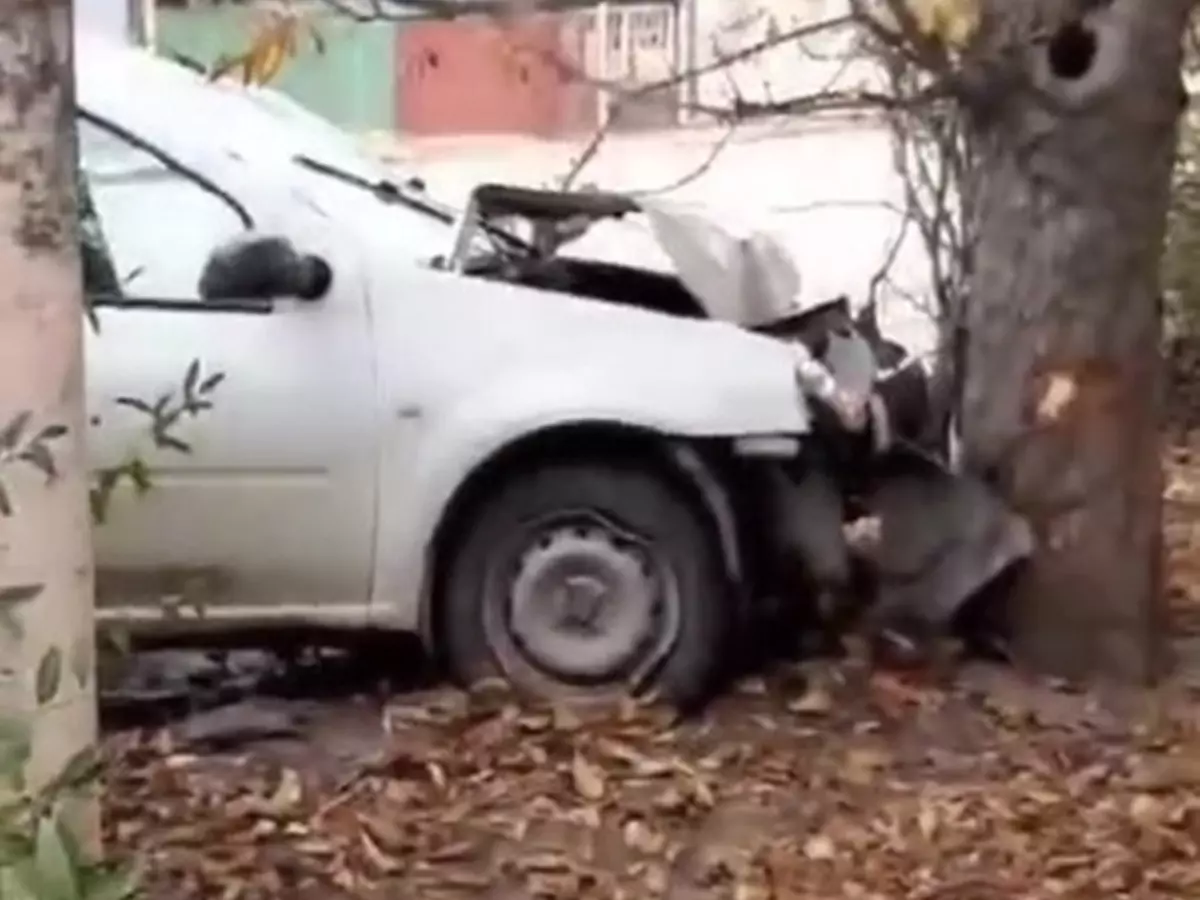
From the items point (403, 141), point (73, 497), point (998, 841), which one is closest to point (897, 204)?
point (403, 141)

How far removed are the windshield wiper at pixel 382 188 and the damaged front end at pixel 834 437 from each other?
14cm

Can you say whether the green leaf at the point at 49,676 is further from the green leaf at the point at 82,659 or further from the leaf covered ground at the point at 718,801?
the leaf covered ground at the point at 718,801

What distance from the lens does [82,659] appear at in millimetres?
3729

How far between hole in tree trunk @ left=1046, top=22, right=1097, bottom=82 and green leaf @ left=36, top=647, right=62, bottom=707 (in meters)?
4.08

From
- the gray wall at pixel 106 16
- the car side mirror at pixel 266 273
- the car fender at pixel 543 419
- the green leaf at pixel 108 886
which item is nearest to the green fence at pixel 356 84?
the gray wall at pixel 106 16

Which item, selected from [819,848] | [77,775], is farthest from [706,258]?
[77,775]

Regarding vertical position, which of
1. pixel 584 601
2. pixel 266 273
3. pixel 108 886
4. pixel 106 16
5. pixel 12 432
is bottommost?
pixel 584 601

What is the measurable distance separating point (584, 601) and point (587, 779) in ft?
2.46

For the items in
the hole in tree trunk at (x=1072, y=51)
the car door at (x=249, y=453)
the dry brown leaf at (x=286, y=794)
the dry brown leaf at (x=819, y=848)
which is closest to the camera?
the dry brown leaf at (x=819, y=848)

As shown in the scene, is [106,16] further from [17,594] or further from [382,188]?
[17,594]

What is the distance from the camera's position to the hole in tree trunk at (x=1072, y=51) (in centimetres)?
686

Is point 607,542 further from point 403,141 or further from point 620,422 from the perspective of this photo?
point 403,141

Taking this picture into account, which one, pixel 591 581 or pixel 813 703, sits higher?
pixel 591 581

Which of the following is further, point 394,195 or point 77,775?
point 394,195
